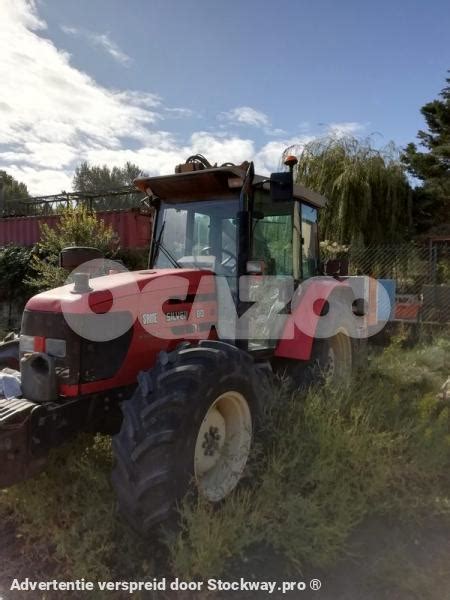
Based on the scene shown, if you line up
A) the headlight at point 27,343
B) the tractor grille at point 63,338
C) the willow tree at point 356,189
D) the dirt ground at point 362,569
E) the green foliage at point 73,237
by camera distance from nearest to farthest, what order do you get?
1. the dirt ground at point 362,569
2. the tractor grille at point 63,338
3. the headlight at point 27,343
4. the green foliage at point 73,237
5. the willow tree at point 356,189

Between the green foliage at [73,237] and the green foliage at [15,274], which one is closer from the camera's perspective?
the green foliage at [73,237]

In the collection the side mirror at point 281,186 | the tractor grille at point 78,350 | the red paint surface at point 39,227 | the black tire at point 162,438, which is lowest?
the black tire at point 162,438

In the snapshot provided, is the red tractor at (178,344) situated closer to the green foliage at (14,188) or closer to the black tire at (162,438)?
the black tire at (162,438)

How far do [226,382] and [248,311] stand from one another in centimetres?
99

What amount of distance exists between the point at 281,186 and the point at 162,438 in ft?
5.99

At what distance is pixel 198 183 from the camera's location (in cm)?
375

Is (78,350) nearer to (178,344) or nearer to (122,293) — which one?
(122,293)

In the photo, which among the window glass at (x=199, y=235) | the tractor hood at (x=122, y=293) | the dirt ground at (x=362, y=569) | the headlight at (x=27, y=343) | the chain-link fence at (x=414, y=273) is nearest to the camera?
the dirt ground at (x=362, y=569)

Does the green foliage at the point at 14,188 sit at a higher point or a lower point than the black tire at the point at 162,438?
higher

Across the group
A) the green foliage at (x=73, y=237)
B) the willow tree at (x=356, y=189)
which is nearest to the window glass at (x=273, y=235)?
the green foliage at (x=73, y=237)

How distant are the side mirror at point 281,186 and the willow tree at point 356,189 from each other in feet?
26.8

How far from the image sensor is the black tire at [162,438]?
2416 mm

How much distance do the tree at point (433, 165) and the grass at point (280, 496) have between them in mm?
11106

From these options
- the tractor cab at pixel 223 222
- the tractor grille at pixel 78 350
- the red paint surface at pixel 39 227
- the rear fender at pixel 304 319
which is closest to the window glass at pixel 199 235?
the tractor cab at pixel 223 222
